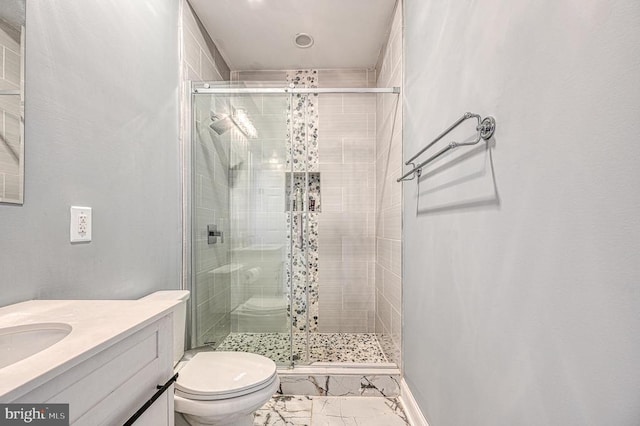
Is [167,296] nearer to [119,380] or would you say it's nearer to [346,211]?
[119,380]

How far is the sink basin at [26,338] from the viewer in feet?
2.25

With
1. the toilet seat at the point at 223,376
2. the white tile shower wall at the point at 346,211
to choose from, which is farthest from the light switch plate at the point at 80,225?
the white tile shower wall at the point at 346,211

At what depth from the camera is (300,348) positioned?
2.14 metres

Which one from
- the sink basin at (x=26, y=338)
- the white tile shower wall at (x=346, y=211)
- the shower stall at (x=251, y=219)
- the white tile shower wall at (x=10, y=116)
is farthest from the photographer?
the white tile shower wall at (x=346, y=211)

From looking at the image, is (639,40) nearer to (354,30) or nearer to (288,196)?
(288,196)

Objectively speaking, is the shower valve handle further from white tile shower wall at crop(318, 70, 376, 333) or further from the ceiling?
the ceiling

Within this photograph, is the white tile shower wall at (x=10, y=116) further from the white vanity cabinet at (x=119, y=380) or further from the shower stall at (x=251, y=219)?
the shower stall at (x=251, y=219)

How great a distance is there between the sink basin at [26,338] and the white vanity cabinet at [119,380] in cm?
14

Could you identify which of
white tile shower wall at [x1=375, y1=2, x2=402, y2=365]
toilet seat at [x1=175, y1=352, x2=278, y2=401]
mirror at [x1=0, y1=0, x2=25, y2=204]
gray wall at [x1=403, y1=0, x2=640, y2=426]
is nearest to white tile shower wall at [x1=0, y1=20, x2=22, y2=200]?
mirror at [x1=0, y1=0, x2=25, y2=204]

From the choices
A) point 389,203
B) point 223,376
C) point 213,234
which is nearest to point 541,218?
point 223,376

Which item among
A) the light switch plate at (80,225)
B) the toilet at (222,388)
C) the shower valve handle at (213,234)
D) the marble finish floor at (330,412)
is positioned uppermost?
the light switch plate at (80,225)

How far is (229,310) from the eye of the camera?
7.03 feet

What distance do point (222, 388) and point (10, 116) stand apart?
1.18 m

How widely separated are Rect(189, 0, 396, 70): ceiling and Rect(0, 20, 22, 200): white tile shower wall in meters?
1.57
